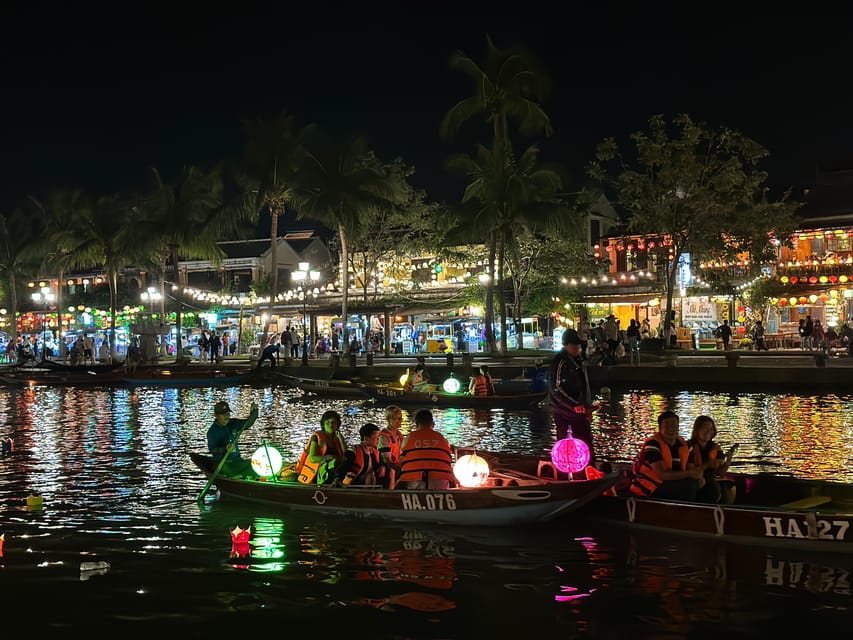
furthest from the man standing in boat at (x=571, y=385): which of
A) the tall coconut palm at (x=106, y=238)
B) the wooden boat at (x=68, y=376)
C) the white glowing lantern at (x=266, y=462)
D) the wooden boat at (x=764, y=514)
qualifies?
→ the tall coconut palm at (x=106, y=238)

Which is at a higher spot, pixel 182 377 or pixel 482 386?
pixel 182 377

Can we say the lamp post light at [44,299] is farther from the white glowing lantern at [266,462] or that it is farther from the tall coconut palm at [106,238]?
the white glowing lantern at [266,462]

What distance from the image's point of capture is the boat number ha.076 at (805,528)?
10.1 meters

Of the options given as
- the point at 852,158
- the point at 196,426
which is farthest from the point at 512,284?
the point at 196,426

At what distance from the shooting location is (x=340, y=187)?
45.2 m

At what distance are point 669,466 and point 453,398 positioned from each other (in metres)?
16.3

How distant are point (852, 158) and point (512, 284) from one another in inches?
894

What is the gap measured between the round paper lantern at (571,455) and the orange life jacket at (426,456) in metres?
1.55

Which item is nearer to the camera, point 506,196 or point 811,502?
point 811,502

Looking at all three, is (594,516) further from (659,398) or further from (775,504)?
(659,398)

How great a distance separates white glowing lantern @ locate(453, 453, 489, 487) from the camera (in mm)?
12305

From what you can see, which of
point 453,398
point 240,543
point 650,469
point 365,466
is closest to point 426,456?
point 365,466

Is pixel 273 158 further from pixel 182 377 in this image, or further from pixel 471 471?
pixel 471 471

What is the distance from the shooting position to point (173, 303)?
6600cm
